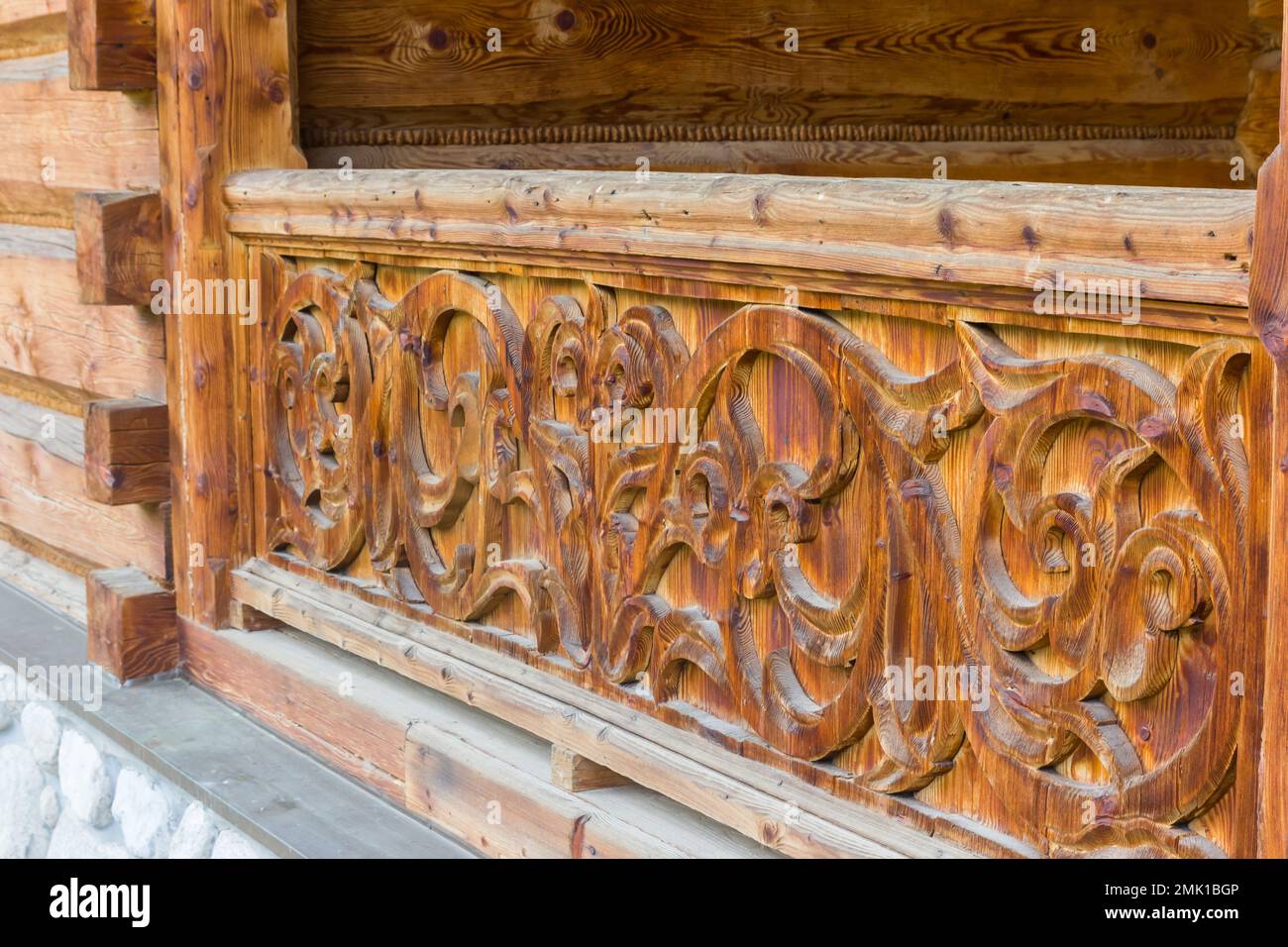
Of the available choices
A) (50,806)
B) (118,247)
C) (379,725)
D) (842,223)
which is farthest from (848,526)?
(50,806)

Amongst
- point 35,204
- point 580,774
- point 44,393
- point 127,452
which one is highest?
point 35,204

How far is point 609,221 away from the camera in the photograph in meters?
2.87

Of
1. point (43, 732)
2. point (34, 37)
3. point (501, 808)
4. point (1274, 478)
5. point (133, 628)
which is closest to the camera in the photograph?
point (1274, 478)

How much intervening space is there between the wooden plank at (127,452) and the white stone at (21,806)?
32.7 inches

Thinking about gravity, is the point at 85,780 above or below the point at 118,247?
below

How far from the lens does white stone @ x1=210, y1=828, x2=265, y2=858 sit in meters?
3.48

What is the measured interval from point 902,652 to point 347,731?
174 cm

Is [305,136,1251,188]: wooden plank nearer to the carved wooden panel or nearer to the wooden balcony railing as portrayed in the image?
the wooden balcony railing

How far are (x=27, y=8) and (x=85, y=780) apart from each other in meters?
2.39

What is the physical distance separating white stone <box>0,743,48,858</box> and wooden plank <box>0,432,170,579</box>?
2.07 ft

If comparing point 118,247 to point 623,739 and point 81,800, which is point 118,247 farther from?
point 623,739

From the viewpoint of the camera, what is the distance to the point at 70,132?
475 cm
